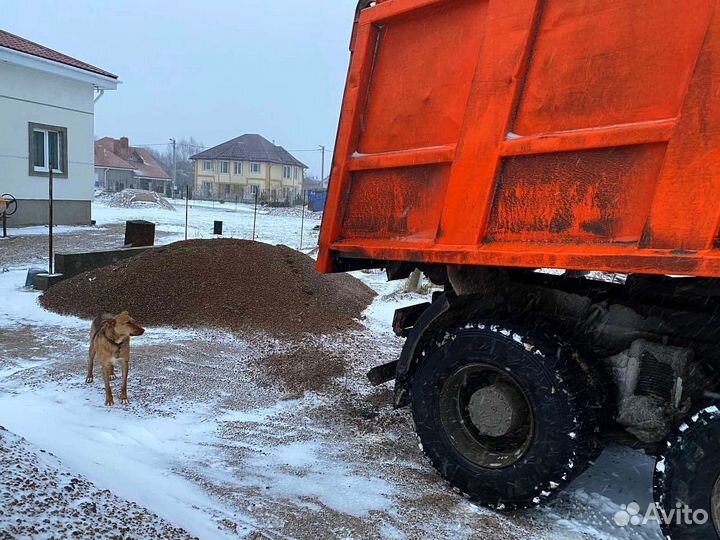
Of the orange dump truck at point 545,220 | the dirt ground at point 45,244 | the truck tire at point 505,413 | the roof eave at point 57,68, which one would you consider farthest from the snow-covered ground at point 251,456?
the roof eave at point 57,68

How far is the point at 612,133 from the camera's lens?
242cm

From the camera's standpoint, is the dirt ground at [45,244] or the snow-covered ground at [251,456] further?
the dirt ground at [45,244]

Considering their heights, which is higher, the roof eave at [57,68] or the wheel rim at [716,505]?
the roof eave at [57,68]

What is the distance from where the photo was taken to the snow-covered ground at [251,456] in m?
2.75

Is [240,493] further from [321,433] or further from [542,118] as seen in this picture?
[542,118]

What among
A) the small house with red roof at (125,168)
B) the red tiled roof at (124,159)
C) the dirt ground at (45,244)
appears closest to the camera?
the dirt ground at (45,244)

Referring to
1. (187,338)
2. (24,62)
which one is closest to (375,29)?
(187,338)

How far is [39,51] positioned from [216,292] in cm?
1363

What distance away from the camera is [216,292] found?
709cm

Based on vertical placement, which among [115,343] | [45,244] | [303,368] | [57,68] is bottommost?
[45,244]

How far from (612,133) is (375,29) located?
1.65 metres

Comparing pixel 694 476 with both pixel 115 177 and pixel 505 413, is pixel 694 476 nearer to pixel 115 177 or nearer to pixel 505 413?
pixel 505 413

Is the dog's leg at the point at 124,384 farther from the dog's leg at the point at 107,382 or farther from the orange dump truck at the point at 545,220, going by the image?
the orange dump truck at the point at 545,220

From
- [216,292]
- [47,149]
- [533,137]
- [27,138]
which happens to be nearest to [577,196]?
[533,137]
